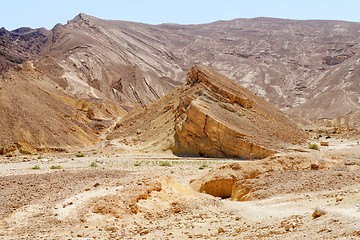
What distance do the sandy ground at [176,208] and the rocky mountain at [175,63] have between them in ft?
66.1

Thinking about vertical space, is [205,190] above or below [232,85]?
below

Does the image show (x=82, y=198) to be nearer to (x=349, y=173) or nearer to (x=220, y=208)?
(x=220, y=208)

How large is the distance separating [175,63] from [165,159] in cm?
10708

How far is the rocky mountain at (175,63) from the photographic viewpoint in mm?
64250

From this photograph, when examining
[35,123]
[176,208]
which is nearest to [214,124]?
[35,123]

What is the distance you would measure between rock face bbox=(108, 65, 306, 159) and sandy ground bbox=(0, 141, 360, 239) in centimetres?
1540

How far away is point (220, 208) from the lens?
40.4 feet

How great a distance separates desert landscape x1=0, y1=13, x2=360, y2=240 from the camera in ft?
35.4

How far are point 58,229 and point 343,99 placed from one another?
89.5 metres

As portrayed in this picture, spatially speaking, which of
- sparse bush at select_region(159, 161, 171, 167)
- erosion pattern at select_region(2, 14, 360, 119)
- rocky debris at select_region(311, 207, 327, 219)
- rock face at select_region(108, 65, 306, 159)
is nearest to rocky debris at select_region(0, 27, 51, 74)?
erosion pattern at select_region(2, 14, 360, 119)

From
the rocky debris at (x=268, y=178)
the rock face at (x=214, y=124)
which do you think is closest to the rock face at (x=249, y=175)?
the rocky debris at (x=268, y=178)

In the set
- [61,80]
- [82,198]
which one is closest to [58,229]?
[82,198]

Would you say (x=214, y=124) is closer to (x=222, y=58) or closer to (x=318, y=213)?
(x=318, y=213)

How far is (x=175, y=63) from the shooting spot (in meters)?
137
